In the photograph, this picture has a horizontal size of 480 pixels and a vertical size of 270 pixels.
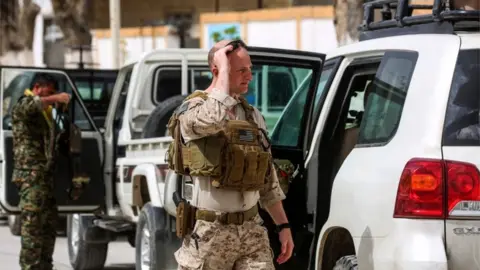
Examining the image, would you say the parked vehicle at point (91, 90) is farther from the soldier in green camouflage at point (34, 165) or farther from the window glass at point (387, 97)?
the window glass at point (387, 97)

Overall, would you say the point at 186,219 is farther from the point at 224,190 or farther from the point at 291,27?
the point at 291,27

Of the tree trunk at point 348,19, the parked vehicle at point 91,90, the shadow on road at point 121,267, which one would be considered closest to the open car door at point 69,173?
the parked vehicle at point 91,90

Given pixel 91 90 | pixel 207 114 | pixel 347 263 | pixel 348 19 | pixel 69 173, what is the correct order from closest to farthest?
pixel 207 114
pixel 347 263
pixel 69 173
pixel 91 90
pixel 348 19

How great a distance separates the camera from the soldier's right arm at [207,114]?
5.08 m

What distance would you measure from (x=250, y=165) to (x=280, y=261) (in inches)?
20.1

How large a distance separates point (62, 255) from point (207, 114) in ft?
26.2

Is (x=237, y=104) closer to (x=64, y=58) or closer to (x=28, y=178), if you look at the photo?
(x=28, y=178)

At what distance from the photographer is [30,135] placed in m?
9.69

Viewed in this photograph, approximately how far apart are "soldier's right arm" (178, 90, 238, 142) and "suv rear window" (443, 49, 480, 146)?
929 millimetres

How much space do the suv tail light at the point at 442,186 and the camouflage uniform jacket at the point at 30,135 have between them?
5208mm

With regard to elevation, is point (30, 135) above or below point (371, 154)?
below

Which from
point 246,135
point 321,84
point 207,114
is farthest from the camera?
point 321,84

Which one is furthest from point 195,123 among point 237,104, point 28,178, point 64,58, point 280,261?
point 64,58

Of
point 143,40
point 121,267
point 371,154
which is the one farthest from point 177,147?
point 143,40
